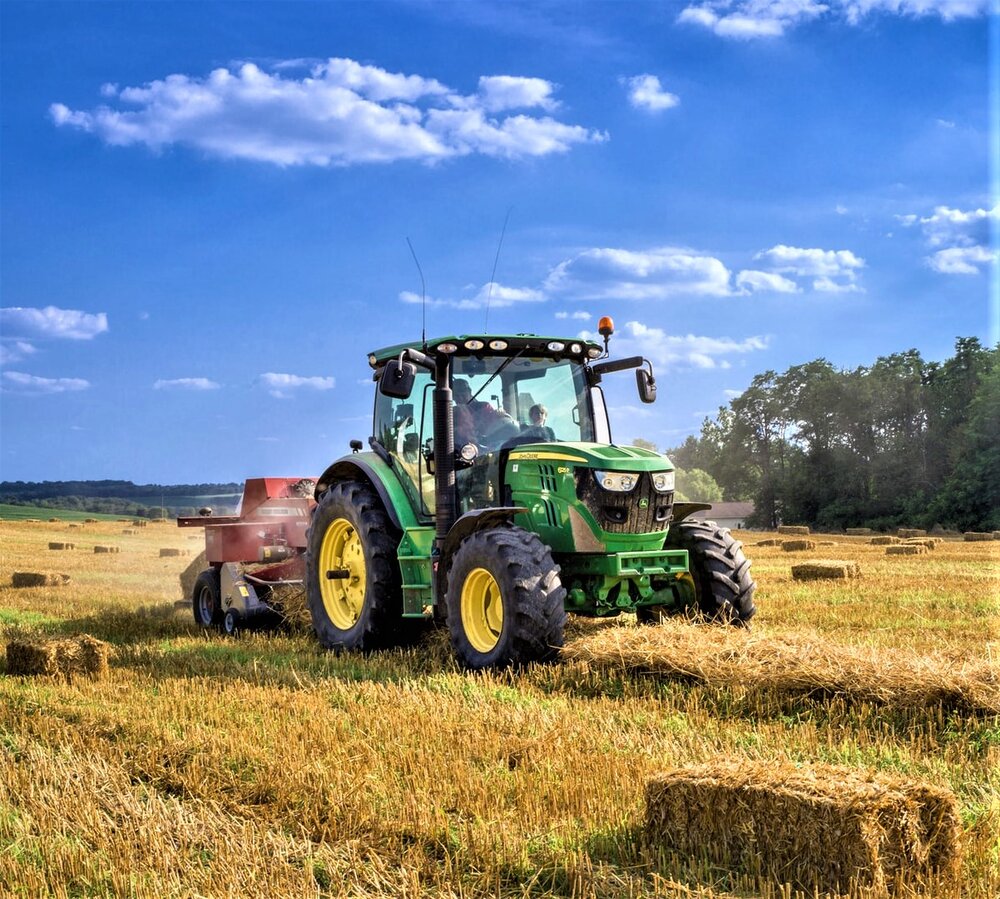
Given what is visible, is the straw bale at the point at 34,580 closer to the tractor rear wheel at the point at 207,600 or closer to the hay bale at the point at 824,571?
the tractor rear wheel at the point at 207,600

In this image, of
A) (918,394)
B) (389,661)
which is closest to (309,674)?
(389,661)

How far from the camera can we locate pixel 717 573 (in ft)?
28.0

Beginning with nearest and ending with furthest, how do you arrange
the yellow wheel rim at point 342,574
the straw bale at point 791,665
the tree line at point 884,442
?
the straw bale at point 791,665
the yellow wheel rim at point 342,574
the tree line at point 884,442

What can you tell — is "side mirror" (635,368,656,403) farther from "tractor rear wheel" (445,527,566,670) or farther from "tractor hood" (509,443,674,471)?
"tractor rear wheel" (445,527,566,670)

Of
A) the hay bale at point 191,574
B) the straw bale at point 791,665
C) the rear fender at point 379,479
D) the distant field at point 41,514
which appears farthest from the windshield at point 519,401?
the distant field at point 41,514

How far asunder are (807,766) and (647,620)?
456 centimetres

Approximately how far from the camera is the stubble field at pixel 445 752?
160 inches

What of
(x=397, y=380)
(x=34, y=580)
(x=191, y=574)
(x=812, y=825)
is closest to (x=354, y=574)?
(x=397, y=380)

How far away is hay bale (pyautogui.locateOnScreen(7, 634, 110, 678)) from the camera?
8.24 m

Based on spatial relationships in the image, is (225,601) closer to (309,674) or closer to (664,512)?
(309,674)

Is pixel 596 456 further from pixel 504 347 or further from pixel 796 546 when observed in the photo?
pixel 796 546

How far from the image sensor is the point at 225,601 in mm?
11117

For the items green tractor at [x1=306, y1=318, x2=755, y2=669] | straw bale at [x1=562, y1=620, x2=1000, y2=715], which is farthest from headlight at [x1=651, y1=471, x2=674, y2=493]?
straw bale at [x1=562, y1=620, x2=1000, y2=715]

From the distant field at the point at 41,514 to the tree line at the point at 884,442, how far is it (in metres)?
35.9
